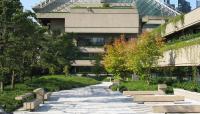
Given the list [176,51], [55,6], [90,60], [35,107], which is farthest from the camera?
[55,6]

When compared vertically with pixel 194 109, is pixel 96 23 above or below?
above

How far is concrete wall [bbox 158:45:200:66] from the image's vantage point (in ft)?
113

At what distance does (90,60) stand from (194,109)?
73.6 metres

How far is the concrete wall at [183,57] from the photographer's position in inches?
1356

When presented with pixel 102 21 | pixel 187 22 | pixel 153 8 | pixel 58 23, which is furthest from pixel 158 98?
pixel 153 8

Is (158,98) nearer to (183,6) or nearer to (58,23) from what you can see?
(58,23)

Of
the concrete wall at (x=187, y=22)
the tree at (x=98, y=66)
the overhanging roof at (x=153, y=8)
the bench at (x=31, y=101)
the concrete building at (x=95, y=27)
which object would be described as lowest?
the bench at (x=31, y=101)

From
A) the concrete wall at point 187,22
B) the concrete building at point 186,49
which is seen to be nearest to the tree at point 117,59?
the concrete building at point 186,49

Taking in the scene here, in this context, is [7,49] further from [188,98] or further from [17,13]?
[188,98]

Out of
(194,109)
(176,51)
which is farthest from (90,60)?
(194,109)

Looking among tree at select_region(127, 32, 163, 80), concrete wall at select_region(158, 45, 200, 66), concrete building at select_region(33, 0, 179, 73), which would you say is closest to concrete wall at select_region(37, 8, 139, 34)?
concrete building at select_region(33, 0, 179, 73)

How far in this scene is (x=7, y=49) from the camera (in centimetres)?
3675

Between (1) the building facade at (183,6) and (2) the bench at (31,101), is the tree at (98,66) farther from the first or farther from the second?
(2) the bench at (31,101)

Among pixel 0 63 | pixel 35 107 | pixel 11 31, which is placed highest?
pixel 11 31
